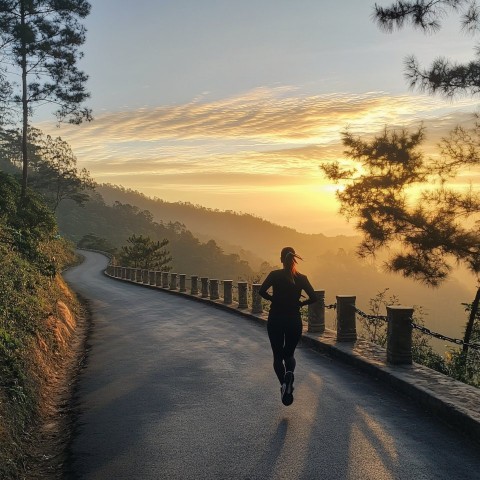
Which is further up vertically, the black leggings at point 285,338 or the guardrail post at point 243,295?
the black leggings at point 285,338

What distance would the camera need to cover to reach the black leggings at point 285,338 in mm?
6414

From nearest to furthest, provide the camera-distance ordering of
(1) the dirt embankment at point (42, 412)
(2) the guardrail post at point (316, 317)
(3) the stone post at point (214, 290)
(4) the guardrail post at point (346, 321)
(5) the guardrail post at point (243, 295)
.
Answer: (1) the dirt embankment at point (42, 412) < (4) the guardrail post at point (346, 321) < (2) the guardrail post at point (316, 317) < (5) the guardrail post at point (243, 295) < (3) the stone post at point (214, 290)

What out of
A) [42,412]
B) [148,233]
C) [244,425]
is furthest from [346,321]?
[148,233]

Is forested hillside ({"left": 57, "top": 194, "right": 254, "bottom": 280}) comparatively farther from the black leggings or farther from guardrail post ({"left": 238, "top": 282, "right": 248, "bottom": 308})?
the black leggings

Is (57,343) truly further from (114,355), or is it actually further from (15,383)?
(15,383)

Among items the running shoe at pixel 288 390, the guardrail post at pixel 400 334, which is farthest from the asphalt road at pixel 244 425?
the guardrail post at pixel 400 334

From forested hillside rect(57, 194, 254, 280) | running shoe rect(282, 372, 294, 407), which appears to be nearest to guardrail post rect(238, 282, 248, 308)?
running shoe rect(282, 372, 294, 407)

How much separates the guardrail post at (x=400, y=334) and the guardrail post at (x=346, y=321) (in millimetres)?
2099

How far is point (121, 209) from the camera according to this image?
7431 inches

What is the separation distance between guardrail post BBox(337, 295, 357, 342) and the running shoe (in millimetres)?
4199

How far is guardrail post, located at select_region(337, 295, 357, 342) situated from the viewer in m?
10.3

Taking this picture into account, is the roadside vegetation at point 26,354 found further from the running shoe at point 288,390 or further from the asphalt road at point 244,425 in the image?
the running shoe at point 288,390

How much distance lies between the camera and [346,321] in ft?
33.8

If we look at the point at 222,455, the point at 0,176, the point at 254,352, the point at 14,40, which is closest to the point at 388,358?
the point at 254,352
